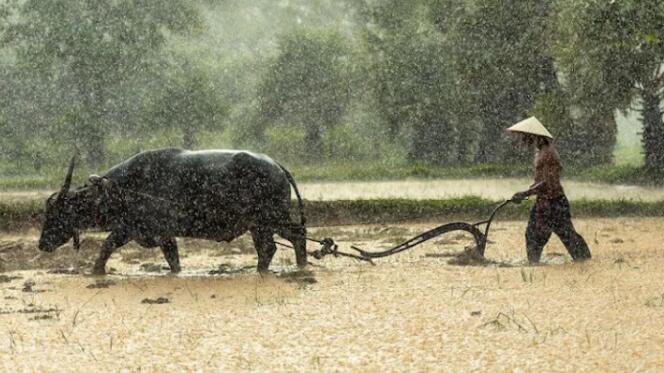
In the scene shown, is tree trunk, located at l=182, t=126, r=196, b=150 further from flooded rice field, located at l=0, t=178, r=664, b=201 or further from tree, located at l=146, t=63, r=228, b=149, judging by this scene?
flooded rice field, located at l=0, t=178, r=664, b=201

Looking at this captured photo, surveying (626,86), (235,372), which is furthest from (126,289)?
(626,86)

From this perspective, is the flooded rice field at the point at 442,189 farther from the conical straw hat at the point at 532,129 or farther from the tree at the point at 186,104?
the tree at the point at 186,104

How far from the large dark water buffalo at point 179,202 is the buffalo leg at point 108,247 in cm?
1

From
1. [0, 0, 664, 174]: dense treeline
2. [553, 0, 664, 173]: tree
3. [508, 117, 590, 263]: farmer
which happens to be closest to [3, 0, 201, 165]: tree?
[0, 0, 664, 174]: dense treeline

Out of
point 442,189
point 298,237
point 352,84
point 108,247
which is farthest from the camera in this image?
point 352,84

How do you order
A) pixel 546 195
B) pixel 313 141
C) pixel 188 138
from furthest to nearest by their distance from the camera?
pixel 313 141 → pixel 188 138 → pixel 546 195

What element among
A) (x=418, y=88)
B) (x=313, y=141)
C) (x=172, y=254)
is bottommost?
(x=172, y=254)

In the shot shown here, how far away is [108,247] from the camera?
13359 mm

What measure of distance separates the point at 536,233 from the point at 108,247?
6.05 meters

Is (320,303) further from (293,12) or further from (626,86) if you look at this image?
(293,12)

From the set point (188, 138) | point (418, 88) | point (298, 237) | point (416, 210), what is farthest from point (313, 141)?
point (298, 237)

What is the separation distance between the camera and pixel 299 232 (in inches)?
529

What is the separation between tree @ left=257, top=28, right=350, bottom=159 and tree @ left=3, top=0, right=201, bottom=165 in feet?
20.0

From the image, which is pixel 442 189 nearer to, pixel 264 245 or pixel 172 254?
pixel 264 245
